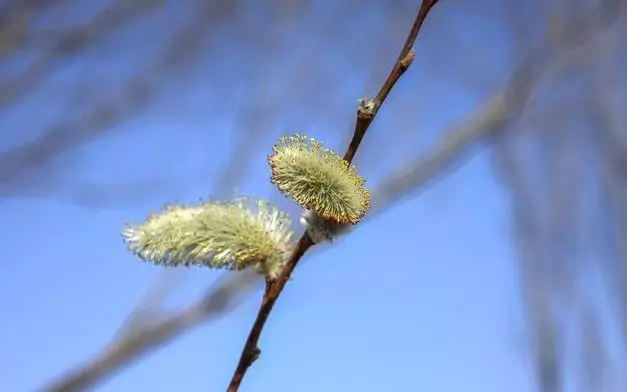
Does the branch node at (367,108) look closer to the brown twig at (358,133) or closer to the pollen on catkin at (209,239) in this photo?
the brown twig at (358,133)

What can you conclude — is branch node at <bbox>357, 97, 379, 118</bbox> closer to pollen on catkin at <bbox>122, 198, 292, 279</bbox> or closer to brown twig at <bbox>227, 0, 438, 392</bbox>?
brown twig at <bbox>227, 0, 438, 392</bbox>

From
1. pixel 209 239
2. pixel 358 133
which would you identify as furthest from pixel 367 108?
pixel 209 239

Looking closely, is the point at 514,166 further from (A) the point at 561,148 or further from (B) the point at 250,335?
(B) the point at 250,335

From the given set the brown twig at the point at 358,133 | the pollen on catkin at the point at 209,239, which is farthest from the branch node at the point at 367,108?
the pollen on catkin at the point at 209,239

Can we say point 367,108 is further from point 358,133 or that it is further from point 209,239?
point 209,239
